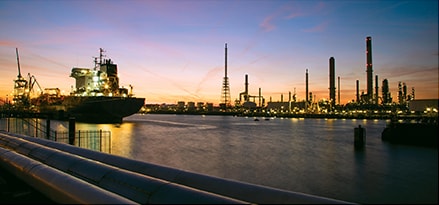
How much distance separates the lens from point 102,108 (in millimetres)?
64750

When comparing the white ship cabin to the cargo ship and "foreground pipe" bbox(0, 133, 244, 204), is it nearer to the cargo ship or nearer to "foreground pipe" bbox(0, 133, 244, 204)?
the cargo ship

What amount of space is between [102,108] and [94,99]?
3.03m

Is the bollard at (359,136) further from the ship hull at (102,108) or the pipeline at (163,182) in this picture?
the ship hull at (102,108)

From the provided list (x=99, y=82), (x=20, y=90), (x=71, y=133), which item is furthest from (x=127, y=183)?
(x=20, y=90)

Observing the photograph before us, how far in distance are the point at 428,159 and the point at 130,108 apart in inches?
2718

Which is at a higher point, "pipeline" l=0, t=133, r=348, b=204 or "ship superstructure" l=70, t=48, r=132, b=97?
"ship superstructure" l=70, t=48, r=132, b=97

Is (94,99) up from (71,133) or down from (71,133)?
up

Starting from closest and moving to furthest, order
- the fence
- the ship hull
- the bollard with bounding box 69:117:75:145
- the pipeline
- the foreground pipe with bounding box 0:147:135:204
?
the foreground pipe with bounding box 0:147:135:204
the pipeline
the bollard with bounding box 69:117:75:145
the fence
the ship hull

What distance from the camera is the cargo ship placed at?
65.7m

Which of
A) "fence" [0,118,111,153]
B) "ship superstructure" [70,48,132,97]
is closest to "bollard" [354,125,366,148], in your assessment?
"fence" [0,118,111,153]

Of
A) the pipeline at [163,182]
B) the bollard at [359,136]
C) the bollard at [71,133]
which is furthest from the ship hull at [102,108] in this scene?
the pipeline at [163,182]

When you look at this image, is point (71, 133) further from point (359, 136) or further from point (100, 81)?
point (100, 81)

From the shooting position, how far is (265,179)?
1555 cm

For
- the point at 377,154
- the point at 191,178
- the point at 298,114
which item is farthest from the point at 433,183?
the point at 298,114
